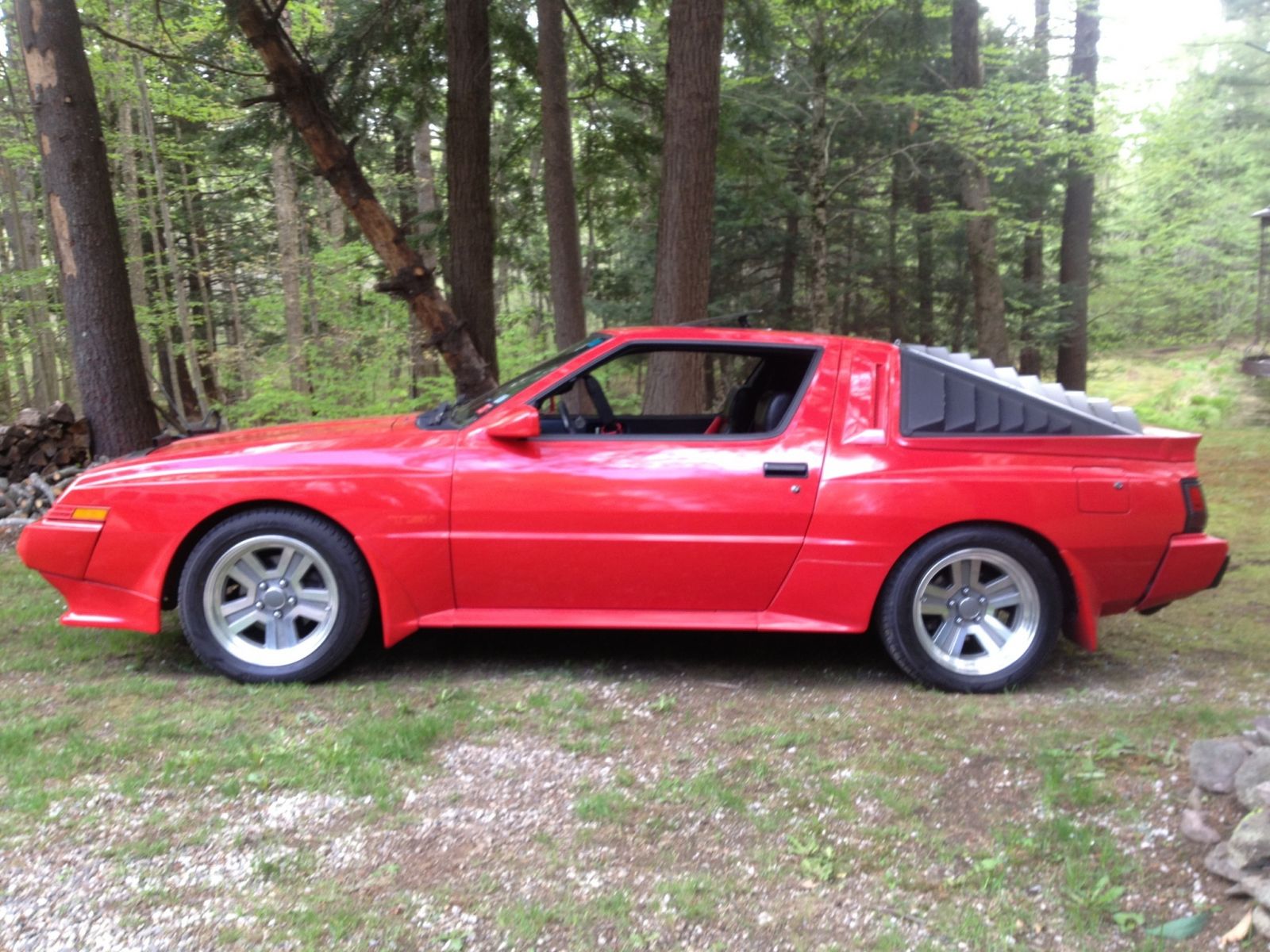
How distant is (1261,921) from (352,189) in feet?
26.3

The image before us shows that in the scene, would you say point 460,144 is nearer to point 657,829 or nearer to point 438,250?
point 438,250

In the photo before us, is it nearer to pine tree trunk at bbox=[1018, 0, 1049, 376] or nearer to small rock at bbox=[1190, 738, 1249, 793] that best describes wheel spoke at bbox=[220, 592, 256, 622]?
small rock at bbox=[1190, 738, 1249, 793]

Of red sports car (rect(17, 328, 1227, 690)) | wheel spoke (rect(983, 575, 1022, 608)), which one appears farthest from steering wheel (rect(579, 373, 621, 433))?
wheel spoke (rect(983, 575, 1022, 608))

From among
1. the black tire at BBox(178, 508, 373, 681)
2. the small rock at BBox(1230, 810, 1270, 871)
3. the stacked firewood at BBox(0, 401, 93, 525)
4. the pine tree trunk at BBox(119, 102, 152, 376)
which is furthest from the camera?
the pine tree trunk at BBox(119, 102, 152, 376)

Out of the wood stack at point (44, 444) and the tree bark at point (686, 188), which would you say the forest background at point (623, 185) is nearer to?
the tree bark at point (686, 188)

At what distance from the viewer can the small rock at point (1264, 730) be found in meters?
2.96

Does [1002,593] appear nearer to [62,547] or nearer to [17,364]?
[62,547]

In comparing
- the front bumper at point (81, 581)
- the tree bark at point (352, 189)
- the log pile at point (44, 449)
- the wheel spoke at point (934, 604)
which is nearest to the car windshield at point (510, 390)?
the front bumper at point (81, 581)

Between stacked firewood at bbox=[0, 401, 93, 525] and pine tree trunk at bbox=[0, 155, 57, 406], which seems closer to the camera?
stacked firewood at bbox=[0, 401, 93, 525]

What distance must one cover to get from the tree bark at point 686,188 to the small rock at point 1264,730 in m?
5.45

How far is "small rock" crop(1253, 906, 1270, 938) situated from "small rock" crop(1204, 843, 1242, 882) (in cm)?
14

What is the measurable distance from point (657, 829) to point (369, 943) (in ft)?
3.08

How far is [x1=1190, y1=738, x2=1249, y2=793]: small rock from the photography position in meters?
2.94

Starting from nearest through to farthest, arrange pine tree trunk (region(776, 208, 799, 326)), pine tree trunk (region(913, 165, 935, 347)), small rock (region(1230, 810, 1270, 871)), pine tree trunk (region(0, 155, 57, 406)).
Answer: small rock (region(1230, 810, 1270, 871)) → pine tree trunk (region(776, 208, 799, 326)) → pine tree trunk (region(913, 165, 935, 347)) → pine tree trunk (region(0, 155, 57, 406))
